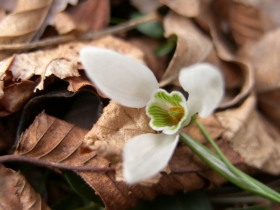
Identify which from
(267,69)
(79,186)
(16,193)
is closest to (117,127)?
(79,186)

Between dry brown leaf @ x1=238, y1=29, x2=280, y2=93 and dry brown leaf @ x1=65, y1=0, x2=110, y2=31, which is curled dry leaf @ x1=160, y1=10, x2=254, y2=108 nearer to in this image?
dry brown leaf @ x1=238, y1=29, x2=280, y2=93

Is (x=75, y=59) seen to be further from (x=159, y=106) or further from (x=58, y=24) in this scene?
(x=159, y=106)

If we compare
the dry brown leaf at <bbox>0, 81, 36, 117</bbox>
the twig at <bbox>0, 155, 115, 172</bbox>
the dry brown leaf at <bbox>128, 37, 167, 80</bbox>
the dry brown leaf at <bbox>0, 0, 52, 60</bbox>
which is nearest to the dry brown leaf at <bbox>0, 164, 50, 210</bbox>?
the twig at <bbox>0, 155, 115, 172</bbox>

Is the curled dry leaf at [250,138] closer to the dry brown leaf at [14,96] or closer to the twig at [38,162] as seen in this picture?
the twig at [38,162]

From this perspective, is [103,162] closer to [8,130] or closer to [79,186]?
[79,186]

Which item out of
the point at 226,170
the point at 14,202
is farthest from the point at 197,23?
the point at 14,202
